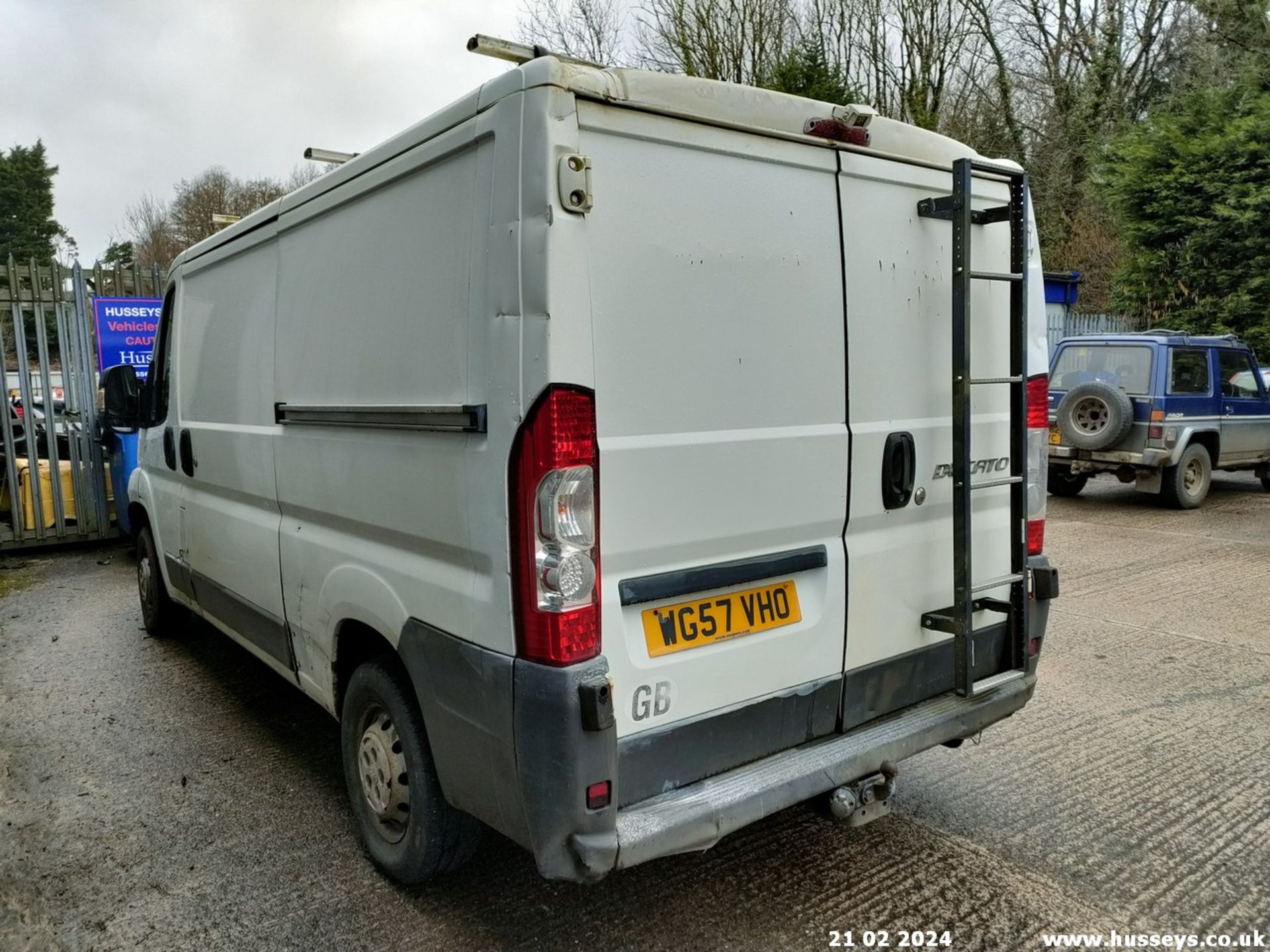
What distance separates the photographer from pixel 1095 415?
1039 centimetres

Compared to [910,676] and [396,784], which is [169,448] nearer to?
[396,784]

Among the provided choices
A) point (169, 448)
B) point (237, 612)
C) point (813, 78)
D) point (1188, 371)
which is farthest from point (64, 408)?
point (813, 78)

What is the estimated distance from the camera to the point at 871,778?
2.84 meters

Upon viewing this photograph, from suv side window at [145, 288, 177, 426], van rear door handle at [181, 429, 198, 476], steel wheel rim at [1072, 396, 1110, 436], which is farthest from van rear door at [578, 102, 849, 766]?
steel wheel rim at [1072, 396, 1110, 436]

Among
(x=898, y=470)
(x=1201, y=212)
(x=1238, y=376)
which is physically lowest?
(x=898, y=470)

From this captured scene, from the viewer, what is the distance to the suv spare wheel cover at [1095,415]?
10.1m

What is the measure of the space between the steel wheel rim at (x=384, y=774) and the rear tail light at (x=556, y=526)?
89 cm

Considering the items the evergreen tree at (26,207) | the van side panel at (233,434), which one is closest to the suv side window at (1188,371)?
the van side panel at (233,434)

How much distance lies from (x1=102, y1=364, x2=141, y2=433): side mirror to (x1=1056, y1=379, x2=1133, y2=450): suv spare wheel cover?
9200mm

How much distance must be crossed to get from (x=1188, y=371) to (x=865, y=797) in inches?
383

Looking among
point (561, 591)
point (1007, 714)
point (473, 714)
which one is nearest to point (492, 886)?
point (473, 714)

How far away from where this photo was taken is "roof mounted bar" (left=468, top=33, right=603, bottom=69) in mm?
2340

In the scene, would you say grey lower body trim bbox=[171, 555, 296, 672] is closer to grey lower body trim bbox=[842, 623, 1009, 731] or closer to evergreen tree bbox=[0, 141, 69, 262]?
grey lower body trim bbox=[842, 623, 1009, 731]

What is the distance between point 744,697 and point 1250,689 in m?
3.62
